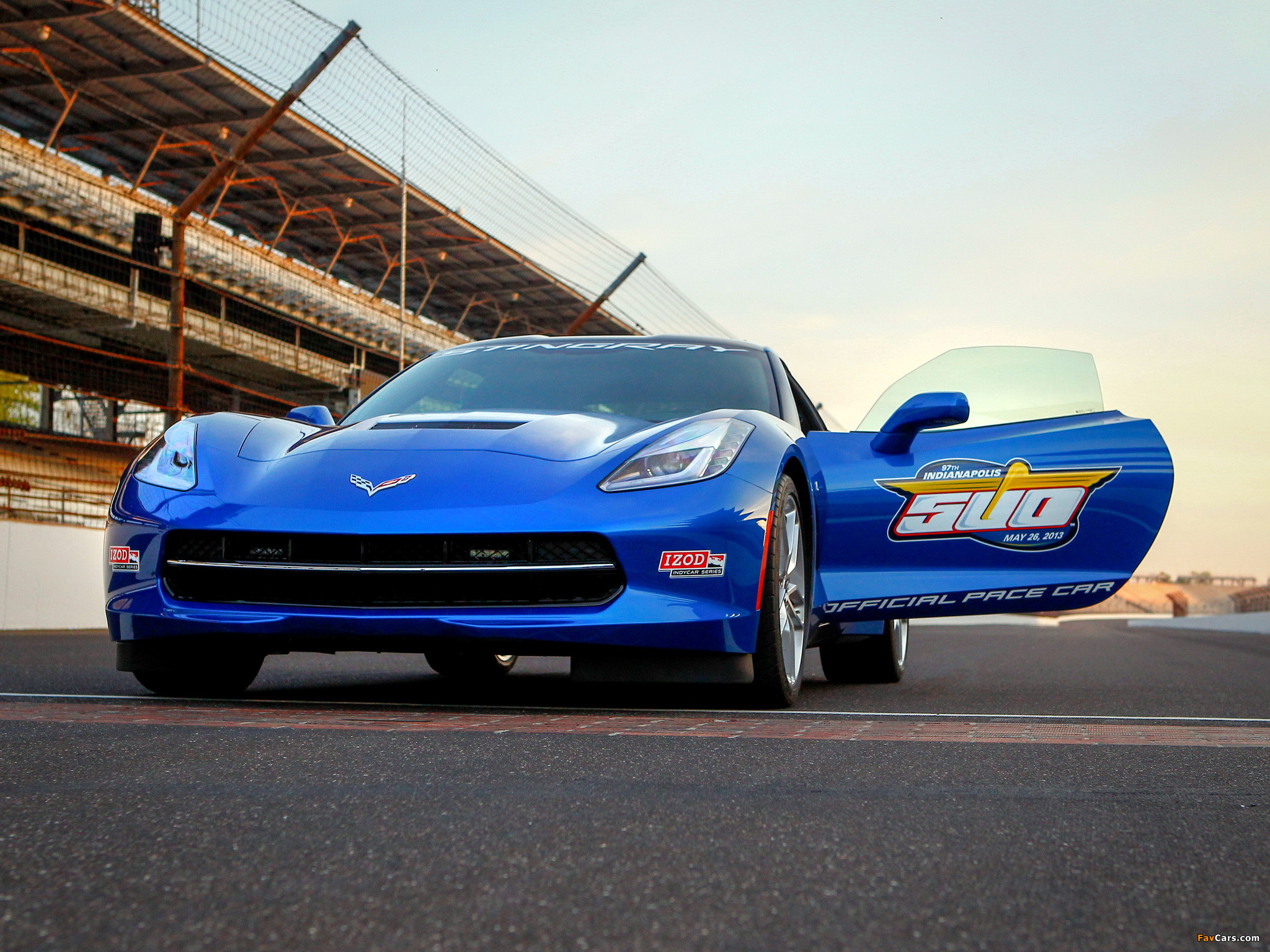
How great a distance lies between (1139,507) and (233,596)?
10.2 ft

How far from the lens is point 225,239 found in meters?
Result: 30.1

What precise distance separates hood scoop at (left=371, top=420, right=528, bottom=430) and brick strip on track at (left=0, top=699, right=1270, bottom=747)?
97 centimetres

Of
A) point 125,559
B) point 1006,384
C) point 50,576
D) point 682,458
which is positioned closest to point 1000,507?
point 1006,384

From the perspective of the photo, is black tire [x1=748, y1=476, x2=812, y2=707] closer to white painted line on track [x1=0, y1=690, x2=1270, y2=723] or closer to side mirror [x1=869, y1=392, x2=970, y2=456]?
white painted line on track [x1=0, y1=690, x2=1270, y2=723]

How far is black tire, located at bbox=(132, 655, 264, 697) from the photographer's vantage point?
14.1 ft

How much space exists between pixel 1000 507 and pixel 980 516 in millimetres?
77

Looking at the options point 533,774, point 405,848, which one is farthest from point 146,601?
point 405,848

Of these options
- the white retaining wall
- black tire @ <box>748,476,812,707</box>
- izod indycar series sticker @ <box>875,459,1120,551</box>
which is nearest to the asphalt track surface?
black tire @ <box>748,476,812,707</box>

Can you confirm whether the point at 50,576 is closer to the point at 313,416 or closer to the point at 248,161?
the point at 313,416

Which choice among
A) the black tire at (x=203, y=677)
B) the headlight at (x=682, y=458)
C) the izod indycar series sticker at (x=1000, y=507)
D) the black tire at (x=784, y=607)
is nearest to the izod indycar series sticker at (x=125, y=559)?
the black tire at (x=203, y=677)

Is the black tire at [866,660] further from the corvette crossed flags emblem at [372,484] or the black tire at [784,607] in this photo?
the corvette crossed flags emblem at [372,484]

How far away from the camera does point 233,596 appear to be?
157 inches

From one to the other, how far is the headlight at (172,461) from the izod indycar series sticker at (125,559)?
22cm

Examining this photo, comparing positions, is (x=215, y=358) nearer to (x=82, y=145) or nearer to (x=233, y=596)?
(x=82, y=145)
